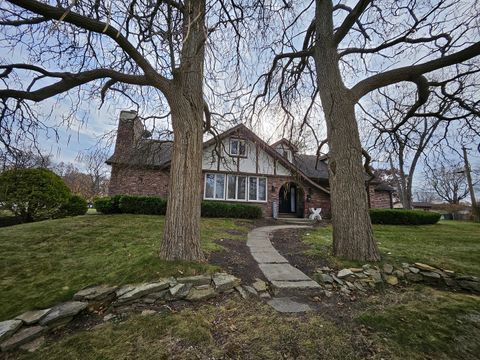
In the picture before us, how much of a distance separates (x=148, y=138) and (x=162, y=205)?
573cm

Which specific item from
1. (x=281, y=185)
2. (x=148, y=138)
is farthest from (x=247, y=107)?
(x=281, y=185)

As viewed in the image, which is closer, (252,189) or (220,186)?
(220,186)

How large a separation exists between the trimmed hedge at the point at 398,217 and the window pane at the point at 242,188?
25.1 ft

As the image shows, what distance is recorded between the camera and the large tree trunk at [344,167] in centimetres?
427

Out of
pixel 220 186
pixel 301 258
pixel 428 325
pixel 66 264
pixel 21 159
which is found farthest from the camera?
pixel 220 186

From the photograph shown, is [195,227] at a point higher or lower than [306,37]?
lower

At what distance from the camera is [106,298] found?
2.94 m

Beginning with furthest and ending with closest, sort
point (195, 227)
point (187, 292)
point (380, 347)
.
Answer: point (195, 227)
point (187, 292)
point (380, 347)

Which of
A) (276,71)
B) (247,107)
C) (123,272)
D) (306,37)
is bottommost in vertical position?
(123,272)

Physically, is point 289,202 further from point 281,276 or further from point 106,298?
point 106,298

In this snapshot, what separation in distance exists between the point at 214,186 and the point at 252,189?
102 inches

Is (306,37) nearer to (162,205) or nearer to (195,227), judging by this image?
(195,227)

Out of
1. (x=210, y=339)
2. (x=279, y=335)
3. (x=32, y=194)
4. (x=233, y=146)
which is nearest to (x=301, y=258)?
(x=279, y=335)

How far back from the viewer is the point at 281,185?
14.4 m
